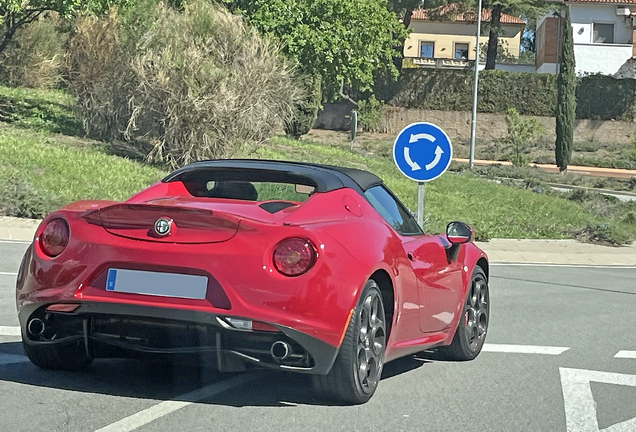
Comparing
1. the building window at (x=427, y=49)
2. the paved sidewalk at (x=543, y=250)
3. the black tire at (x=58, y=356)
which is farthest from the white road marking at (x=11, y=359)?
the building window at (x=427, y=49)

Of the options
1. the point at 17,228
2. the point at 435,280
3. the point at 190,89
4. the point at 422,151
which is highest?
the point at 190,89

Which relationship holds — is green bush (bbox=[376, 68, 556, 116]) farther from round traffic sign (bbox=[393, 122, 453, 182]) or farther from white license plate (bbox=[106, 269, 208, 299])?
white license plate (bbox=[106, 269, 208, 299])

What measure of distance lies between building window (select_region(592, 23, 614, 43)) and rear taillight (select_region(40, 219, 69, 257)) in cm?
6608

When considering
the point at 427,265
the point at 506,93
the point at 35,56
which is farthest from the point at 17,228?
the point at 506,93

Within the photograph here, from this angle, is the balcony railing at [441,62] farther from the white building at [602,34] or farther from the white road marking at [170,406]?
the white road marking at [170,406]

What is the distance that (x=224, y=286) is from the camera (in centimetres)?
562

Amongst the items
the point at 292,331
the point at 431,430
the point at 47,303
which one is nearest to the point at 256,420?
the point at 292,331

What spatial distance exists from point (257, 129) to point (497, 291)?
1231cm

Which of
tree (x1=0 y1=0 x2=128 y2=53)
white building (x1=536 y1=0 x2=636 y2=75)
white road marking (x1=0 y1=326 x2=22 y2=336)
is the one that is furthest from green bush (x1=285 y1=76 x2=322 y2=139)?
white road marking (x1=0 y1=326 x2=22 y2=336)

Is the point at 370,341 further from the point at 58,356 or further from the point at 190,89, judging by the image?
the point at 190,89

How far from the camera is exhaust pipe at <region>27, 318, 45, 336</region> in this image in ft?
20.1

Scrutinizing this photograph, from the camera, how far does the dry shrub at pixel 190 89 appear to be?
79.3ft

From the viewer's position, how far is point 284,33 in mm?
37656

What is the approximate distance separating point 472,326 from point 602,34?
209 ft
